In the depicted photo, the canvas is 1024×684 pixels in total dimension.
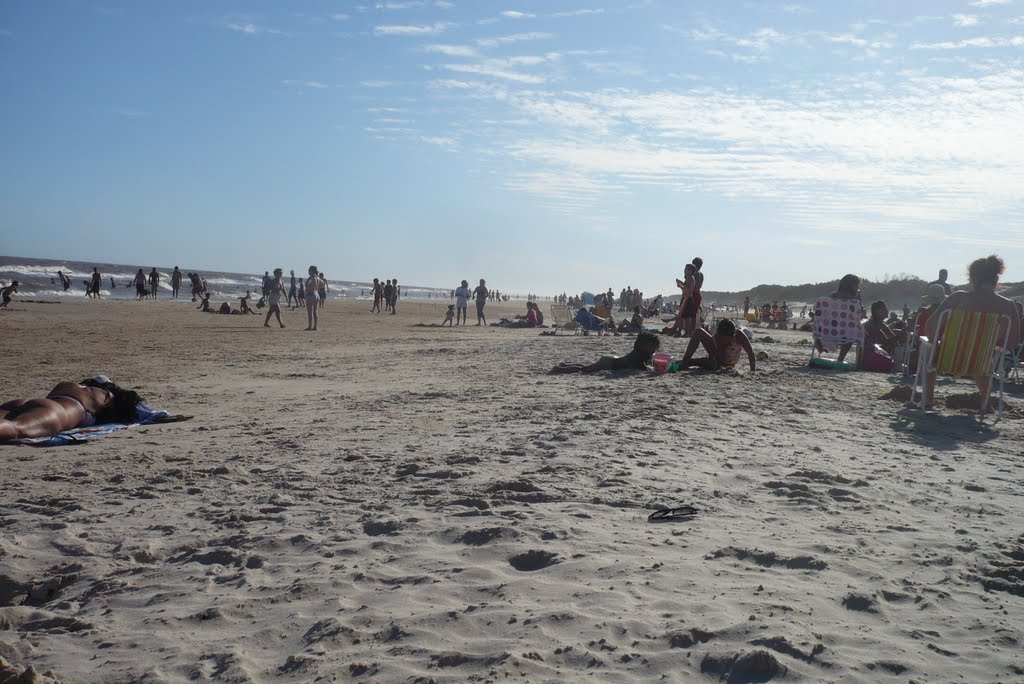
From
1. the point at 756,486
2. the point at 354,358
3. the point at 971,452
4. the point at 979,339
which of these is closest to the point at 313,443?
the point at 756,486

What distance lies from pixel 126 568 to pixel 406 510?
128 cm

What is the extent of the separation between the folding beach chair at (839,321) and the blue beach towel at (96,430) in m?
8.73

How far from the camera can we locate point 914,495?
4.37 metres

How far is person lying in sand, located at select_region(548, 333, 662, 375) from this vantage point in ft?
32.2

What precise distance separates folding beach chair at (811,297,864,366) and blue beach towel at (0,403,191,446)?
8.73 metres

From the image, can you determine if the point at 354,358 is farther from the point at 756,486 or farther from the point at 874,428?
the point at 756,486

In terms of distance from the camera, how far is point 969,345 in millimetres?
7270

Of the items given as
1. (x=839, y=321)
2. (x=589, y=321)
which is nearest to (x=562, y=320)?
(x=589, y=321)

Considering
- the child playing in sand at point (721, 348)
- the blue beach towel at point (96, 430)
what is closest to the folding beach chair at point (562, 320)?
the child playing in sand at point (721, 348)

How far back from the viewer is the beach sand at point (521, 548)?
2.50 m

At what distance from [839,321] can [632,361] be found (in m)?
3.68

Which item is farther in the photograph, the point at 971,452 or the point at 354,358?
the point at 354,358

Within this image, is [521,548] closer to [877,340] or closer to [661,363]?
[661,363]

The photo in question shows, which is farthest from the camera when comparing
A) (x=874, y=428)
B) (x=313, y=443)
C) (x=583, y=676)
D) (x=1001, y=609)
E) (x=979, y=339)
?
(x=979, y=339)
